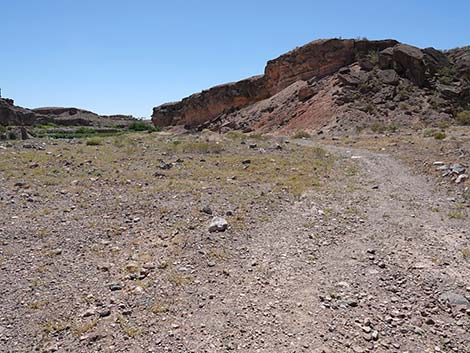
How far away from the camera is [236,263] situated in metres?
5.31

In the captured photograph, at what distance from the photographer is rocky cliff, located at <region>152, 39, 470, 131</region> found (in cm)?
2805

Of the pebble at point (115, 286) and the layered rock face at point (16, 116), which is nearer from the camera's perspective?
→ the pebble at point (115, 286)

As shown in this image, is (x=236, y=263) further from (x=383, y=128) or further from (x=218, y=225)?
(x=383, y=128)

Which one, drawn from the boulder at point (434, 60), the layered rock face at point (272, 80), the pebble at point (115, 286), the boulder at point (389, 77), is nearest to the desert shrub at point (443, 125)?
the boulder at point (389, 77)

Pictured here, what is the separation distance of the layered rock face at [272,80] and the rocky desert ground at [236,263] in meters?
26.5

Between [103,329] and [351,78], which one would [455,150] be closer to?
[103,329]

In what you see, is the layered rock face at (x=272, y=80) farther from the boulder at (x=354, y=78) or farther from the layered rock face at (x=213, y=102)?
the boulder at (x=354, y=78)

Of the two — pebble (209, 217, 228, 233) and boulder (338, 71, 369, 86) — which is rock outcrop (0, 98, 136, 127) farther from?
pebble (209, 217, 228, 233)

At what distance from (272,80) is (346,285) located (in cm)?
3812

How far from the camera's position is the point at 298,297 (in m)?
4.38

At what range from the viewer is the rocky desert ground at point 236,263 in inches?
148

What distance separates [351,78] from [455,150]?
65.9ft

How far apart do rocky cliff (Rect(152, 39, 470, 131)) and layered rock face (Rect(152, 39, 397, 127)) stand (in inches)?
3.4

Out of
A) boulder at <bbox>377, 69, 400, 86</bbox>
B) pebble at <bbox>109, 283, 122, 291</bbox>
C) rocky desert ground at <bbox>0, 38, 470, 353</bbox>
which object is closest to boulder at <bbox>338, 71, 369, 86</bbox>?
boulder at <bbox>377, 69, 400, 86</bbox>
